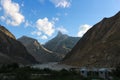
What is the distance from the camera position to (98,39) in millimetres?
142125

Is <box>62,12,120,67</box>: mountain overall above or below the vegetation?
above

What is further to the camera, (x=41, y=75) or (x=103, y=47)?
(x=103, y=47)

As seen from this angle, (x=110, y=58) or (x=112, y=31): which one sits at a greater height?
(x=112, y=31)

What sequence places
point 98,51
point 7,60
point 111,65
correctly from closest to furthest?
point 111,65, point 98,51, point 7,60

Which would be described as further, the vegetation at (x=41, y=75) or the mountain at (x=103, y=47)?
the mountain at (x=103, y=47)

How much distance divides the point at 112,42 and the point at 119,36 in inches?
162

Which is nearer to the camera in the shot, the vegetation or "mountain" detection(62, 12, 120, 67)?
the vegetation

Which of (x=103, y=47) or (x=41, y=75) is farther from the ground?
(x=103, y=47)

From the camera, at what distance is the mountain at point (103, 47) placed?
11369cm

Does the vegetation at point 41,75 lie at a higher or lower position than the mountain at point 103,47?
lower

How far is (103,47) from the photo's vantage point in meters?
123

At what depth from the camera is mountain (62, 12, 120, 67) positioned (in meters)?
114

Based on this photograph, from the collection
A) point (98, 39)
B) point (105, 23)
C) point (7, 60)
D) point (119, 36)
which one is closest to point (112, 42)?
point (119, 36)

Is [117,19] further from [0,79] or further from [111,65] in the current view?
[0,79]
